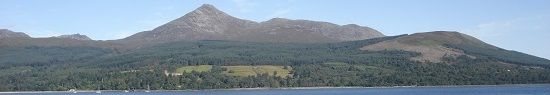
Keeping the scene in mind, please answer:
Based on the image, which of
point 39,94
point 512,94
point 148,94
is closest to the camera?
point 512,94

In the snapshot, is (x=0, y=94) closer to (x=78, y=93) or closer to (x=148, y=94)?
(x=78, y=93)

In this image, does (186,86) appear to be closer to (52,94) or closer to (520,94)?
(52,94)

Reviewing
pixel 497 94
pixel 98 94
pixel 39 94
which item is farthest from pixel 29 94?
pixel 497 94

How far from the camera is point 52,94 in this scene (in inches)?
7638

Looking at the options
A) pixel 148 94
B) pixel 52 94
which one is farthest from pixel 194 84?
pixel 52 94

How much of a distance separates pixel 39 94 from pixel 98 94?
1599cm

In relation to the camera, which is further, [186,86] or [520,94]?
[186,86]

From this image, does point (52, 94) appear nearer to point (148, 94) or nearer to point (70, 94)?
point (70, 94)

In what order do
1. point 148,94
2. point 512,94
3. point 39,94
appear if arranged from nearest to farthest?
point 512,94
point 148,94
point 39,94

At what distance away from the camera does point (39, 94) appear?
193250 millimetres

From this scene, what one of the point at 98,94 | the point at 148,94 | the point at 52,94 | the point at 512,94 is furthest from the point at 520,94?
the point at 52,94

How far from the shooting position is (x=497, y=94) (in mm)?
141250

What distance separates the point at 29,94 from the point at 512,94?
367 ft

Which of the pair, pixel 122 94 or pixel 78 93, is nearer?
pixel 122 94
